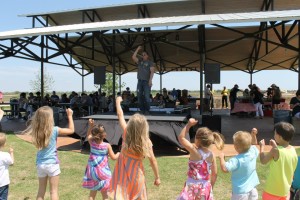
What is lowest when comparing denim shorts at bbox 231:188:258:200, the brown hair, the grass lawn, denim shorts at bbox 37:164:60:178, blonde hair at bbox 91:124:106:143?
the grass lawn

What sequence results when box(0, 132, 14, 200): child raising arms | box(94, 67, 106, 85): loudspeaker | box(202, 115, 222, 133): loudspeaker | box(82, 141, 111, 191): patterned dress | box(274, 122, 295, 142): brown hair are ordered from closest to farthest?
box(274, 122, 295, 142): brown hair → box(0, 132, 14, 200): child raising arms → box(82, 141, 111, 191): patterned dress → box(202, 115, 222, 133): loudspeaker → box(94, 67, 106, 85): loudspeaker

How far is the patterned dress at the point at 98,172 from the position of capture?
379 centimetres

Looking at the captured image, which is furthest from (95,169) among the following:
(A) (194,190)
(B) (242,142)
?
(B) (242,142)

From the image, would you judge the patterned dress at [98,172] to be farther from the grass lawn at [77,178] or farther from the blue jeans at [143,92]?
the blue jeans at [143,92]

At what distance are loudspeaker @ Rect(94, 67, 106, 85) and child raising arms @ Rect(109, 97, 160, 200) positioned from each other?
408 inches

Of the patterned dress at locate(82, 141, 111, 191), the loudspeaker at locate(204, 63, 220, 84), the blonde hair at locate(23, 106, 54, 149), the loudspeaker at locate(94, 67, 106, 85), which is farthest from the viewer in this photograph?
the loudspeaker at locate(94, 67, 106, 85)

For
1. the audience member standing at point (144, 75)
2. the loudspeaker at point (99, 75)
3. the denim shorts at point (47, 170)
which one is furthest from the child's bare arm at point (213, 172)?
the loudspeaker at point (99, 75)

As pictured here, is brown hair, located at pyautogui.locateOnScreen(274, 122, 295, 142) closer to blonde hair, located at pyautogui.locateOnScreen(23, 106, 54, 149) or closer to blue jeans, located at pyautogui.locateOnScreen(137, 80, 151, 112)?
blonde hair, located at pyautogui.locateOnScreen(23, 106, 54, 149)

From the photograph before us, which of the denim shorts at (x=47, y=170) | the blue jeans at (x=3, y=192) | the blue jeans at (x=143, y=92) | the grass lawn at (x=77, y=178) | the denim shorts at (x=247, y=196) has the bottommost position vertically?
the grass lawn at (x=77, y=178)

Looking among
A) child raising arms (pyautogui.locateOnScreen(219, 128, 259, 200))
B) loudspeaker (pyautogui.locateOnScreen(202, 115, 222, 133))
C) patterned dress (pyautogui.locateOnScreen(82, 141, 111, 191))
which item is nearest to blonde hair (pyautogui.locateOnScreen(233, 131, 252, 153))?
child raising arms (pyautogui.locateOnScreen(219, 128, 259, 200))

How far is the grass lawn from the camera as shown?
15.5 feet

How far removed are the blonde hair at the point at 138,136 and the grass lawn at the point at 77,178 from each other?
1.73 meters

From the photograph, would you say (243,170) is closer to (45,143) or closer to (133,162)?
(133,162)

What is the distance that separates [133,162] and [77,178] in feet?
9.07
